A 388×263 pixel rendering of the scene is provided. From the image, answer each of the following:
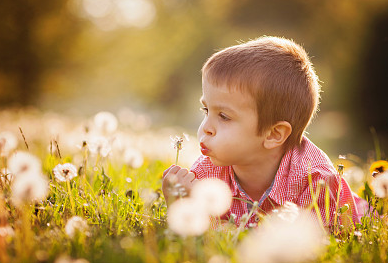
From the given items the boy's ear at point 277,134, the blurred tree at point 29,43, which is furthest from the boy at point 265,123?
the blurred tree at point 29,43

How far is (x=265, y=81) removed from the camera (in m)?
2.51

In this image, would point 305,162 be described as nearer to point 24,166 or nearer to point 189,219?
point 189,219

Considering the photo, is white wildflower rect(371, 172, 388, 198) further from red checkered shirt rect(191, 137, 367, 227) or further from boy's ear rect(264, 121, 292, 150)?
boy's ear rect(264, 121, 292, 150)

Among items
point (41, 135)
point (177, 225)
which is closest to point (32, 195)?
point (177, 225)

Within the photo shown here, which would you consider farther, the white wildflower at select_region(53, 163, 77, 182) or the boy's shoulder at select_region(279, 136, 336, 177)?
the boy's shoulder at select_region(279, 136, 336, 177)

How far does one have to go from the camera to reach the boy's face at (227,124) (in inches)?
96.7

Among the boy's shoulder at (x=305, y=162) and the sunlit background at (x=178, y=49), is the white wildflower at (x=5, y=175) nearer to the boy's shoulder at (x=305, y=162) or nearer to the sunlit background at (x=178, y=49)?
the boy's shoulder at (x=305, y=162)

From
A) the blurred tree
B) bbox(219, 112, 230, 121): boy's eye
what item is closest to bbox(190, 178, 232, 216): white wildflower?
bbox(219, 112, 230, 121): boy's eye

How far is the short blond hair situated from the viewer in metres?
2.49

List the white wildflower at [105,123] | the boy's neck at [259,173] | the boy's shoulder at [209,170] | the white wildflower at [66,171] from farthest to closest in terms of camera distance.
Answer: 1. the white wildflower at [105,123]
2. the boy's shoulder at [209,170]
3. the boy's neck at [259,173]
4. the white wildflower at [66,171]

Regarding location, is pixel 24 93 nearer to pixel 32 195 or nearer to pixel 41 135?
pixel 41 135

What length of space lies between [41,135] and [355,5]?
12152 mm

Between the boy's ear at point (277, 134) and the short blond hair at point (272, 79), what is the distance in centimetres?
4

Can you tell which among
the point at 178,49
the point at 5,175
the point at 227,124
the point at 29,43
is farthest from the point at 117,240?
the point at 178,49
